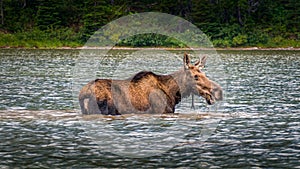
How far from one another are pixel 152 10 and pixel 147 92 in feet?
260

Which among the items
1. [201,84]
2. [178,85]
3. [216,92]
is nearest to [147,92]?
[178,85]

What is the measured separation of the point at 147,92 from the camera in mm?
19078

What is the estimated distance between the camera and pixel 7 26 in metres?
90.9

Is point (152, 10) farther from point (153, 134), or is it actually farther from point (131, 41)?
point (153, 134)

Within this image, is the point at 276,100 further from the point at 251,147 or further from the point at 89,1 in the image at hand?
the point at 89,1

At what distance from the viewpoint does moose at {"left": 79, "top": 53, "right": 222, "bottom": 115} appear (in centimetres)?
1891

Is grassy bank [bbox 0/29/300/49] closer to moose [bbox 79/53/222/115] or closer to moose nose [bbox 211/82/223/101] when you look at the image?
moose [bbox 79/53/222/115]

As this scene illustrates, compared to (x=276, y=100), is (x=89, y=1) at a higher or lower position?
higher

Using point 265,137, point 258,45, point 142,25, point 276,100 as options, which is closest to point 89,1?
point 142,25

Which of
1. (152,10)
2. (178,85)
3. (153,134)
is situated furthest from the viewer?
(152,10)

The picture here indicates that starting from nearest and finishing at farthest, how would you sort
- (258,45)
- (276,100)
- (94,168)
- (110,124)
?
1. (94,168)
2. (110,124)
3. (276,100)
4. (258,45)

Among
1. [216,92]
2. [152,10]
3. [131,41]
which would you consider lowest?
[216,92]

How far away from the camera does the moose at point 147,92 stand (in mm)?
18906

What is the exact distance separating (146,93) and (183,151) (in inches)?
182
